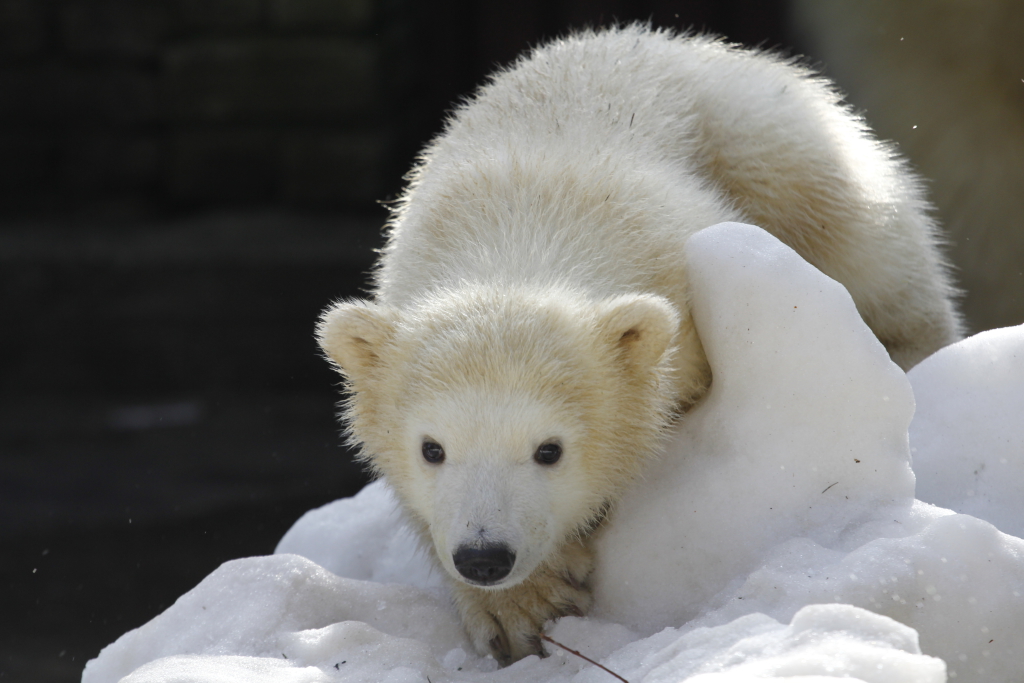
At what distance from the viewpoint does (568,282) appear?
10.4ft

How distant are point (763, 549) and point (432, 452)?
0.94m

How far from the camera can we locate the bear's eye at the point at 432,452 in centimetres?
297

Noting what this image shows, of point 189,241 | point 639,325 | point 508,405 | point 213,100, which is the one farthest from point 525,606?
point 213,100

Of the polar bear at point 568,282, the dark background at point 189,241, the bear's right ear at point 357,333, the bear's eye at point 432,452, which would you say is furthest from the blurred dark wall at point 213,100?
the bear's eye at point 432,452

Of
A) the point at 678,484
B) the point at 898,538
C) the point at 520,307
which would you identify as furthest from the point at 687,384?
the point at 898,538

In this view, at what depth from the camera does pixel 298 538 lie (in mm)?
4234

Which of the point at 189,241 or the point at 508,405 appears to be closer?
the point at 508,405

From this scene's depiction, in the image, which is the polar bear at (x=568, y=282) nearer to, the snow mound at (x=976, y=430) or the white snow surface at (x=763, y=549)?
the white snow surface at (x=763, y=549)

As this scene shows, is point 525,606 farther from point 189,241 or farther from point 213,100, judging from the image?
point 213,100

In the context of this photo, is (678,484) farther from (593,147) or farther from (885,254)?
(885,254)

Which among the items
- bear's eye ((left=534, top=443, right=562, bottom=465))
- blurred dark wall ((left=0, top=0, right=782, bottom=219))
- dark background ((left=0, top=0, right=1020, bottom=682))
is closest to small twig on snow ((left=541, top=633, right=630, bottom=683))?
bear's eye ((left=534, top=443, right=562, bottom=465))

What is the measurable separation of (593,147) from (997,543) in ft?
6.04

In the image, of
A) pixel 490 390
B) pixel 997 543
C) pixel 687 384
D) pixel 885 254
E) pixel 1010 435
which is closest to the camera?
pixel 997 543

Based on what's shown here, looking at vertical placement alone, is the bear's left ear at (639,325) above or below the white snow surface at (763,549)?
above
